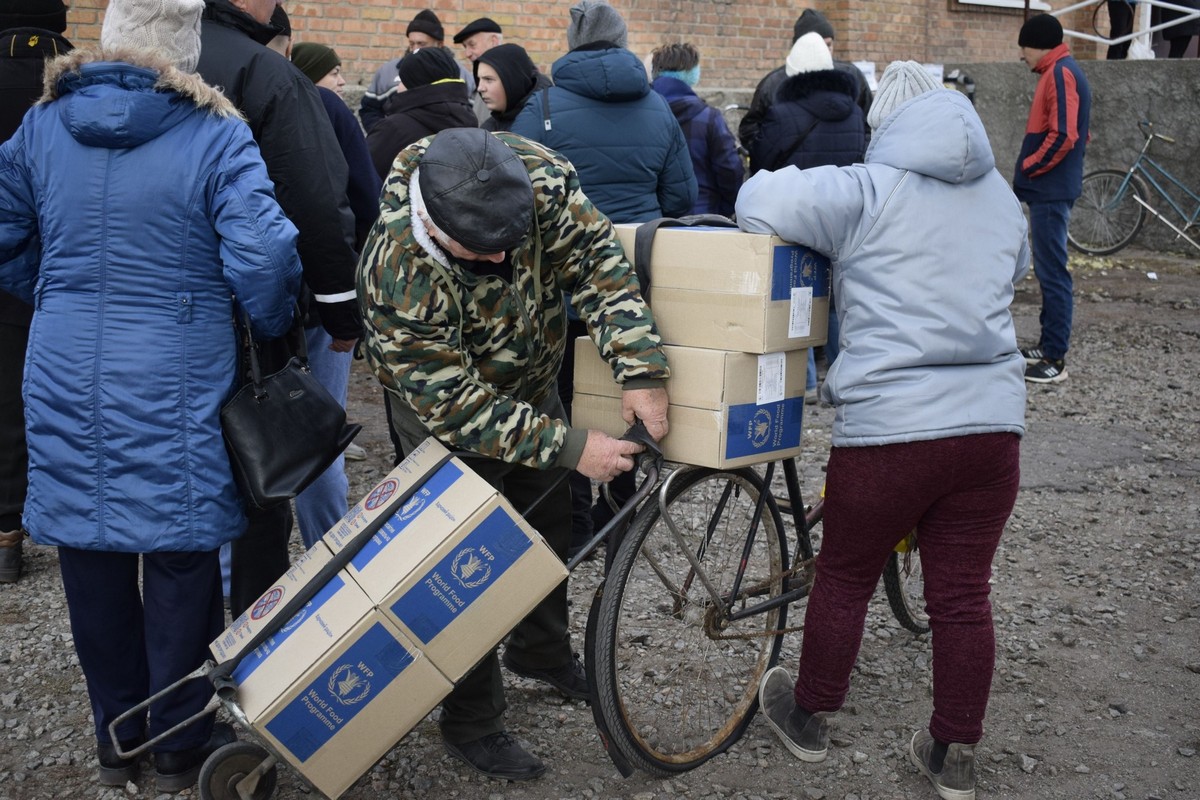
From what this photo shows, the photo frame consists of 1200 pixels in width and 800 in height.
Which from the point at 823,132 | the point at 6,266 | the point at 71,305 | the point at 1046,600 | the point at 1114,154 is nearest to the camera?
the point at 71,305

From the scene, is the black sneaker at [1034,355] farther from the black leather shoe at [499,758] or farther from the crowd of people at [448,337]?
the black leather shoe at [499,758]

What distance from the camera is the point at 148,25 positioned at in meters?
2.98

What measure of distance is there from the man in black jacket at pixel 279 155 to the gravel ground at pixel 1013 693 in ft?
2.20

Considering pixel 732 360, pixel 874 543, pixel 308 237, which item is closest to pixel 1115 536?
pixel 874 543

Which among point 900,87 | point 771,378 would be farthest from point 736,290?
point 900,87

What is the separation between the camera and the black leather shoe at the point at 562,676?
12.0 feet

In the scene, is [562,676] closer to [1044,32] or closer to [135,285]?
[135,285]

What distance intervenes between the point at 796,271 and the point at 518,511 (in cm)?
102

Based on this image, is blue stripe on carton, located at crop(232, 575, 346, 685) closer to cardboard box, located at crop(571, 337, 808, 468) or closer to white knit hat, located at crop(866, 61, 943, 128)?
cardboard box, located at crop(571, 337, 808, 468)

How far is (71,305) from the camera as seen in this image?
291 cm

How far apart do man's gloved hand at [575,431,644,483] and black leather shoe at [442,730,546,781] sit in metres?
0.87

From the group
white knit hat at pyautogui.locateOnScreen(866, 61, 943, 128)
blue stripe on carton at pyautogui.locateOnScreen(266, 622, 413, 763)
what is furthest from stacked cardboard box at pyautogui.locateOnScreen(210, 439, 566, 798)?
white knit hat at pyautogui.locateOnScreen(866, 61, 943, 128)

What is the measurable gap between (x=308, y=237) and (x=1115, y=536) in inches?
139

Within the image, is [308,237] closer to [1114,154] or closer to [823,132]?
[823,132]
